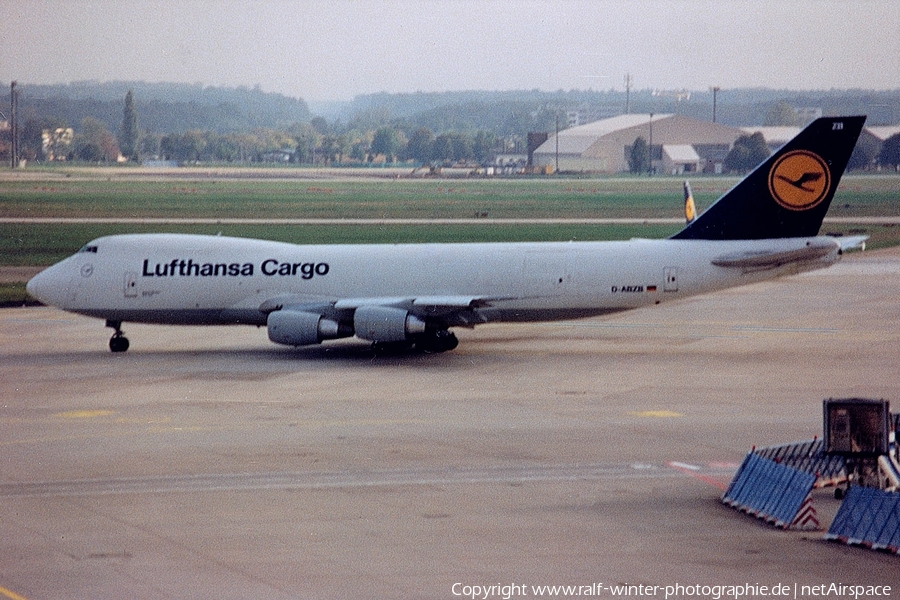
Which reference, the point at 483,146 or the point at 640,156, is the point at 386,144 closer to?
the point at 483,146

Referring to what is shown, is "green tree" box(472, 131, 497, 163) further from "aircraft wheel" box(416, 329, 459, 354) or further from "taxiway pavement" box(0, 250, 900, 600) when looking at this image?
"aircraft wheel" box(416, 329, 459, 354)

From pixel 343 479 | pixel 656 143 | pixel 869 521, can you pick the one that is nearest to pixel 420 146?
pixel 656 143

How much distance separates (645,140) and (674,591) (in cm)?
8927

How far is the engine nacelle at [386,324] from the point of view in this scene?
118ft

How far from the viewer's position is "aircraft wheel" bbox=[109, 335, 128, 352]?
3994 cm

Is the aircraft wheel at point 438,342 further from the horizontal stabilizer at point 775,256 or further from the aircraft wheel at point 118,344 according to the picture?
the aircraft wheel at point 118,344

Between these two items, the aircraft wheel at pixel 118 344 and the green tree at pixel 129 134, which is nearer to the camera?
the aircraft wheel at pixel 118 344

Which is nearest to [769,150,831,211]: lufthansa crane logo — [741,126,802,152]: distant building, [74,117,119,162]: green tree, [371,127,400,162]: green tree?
[741,126,802,152]: distant building

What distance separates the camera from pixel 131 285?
128 ft

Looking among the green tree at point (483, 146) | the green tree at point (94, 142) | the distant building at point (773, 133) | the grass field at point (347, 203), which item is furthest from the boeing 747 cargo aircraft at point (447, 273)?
the green tree at point (483, 146)

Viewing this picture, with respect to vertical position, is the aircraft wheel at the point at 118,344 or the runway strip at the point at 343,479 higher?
the runway strip at the point at 343,479

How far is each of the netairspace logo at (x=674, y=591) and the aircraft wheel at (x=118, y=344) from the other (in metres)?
26.7

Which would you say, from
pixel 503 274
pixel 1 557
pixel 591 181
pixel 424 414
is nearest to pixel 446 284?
pixel 503 274

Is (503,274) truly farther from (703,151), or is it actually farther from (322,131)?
(322,131)
